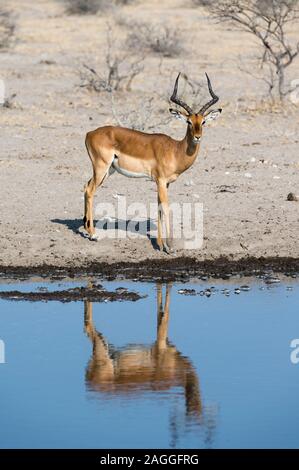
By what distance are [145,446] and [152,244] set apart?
5036 mm

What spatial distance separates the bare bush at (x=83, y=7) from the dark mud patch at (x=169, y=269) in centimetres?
2157

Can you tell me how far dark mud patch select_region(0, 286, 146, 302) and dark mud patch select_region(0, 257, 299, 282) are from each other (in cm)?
55

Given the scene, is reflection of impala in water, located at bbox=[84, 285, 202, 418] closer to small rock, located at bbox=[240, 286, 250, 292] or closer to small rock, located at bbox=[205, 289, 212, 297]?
small rock, located at bbox=[205, 289, 212, 297]

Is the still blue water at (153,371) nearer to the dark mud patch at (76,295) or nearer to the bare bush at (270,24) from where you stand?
the dark mud patch at (76,295)

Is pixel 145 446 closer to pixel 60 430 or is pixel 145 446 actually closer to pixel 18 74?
pixel 60 430

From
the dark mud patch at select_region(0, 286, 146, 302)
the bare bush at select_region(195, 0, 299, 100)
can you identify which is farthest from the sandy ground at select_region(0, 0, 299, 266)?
the dark mud patch at select_region(0, 286, 146, 302)

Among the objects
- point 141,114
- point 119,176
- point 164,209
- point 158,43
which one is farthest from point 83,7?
point 164,209

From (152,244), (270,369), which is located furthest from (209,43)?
(270,369)

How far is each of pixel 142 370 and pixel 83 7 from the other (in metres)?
24.8

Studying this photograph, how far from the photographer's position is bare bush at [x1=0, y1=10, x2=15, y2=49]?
83.0 feet

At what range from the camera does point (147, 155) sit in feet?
37.7

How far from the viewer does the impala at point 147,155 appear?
11453 mm

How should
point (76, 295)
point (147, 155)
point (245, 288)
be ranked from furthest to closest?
1. point (147, 155)
2. point (245, 288)
3. point (76, 295)

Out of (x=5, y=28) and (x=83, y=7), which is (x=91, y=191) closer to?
Answer: (x=5, y=28)
